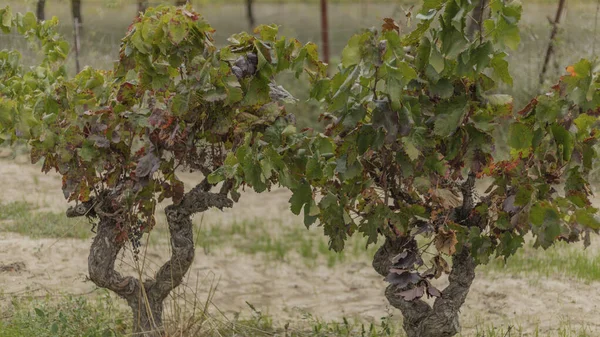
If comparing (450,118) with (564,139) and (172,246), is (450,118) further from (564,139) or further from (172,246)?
(172,246)

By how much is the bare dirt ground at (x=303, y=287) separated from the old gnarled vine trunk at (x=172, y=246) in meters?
0.64

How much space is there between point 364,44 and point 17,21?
301 cm

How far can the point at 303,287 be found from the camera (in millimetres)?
6762

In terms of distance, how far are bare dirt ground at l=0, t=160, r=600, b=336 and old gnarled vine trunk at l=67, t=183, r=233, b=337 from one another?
64 cm

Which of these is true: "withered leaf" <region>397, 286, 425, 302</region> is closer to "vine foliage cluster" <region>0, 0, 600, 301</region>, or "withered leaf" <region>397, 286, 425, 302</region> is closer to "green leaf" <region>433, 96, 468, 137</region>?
"vine foliage cluster" <region>0, 0, 600, 301</region>

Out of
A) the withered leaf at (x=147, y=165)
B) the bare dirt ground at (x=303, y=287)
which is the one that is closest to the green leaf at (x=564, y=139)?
the withered leaf at (x=147, y=165)

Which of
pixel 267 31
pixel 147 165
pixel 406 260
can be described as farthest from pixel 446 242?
pixel 147 165

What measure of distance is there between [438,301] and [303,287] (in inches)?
103

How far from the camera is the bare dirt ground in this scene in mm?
5797

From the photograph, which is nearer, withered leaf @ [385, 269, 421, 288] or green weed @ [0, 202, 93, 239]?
withered leaf @ [385, 269, 421, 288]

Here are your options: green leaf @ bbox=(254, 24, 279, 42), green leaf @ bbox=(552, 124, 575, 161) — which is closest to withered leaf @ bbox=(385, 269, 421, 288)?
green leaf @ bbox=(552, 124, 575, 161)

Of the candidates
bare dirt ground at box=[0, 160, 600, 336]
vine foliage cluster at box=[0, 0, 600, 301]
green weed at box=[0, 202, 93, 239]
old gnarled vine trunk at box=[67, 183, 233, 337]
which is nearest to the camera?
vine foliage cluster at box=[0, 0, 600, 301]

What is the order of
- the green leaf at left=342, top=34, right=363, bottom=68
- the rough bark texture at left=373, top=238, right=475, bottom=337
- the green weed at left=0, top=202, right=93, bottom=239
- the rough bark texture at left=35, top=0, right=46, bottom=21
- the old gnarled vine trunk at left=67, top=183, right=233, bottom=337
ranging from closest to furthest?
the green leaf at left=342, top=34, right=363, bottom=68 → the rough bark texture at left=373, top=238, right=475, bottom=337 → the old gnarled vine trunk at left=67, top=183, right=233, bottom=337 → the green weed at left=0, top=202, right=93, bottom=239 → the rough bark texture at left=35, top=0, right=46, bottom=21

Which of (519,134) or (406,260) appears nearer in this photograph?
(519,134)
